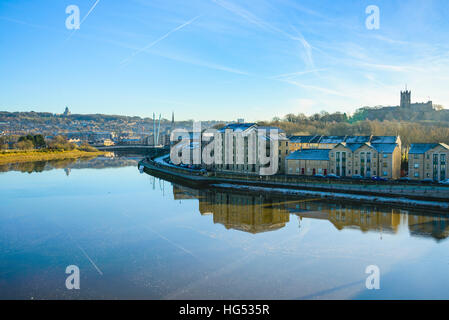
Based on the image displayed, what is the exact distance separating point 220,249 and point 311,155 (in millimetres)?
15441

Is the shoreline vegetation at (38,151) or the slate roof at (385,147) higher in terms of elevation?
the slate roof at (385,147)

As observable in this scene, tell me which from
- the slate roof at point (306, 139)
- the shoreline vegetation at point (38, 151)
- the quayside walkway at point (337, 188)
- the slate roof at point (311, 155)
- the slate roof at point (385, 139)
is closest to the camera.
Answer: the quayside walkway at point (337, 188)

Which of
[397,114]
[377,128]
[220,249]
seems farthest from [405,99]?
[220,249]

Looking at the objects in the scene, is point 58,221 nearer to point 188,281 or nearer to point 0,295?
point 0,295

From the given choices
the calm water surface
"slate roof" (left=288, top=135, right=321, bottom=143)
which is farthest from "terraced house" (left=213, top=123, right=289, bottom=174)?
the calm water surface

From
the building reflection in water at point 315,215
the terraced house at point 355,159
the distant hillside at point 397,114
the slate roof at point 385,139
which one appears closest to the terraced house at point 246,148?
the terraced house at point 355,159

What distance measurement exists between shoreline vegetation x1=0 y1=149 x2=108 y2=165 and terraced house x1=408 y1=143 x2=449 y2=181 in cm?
4785

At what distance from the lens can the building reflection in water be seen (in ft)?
46.3

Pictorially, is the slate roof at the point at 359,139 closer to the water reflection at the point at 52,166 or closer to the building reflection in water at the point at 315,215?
the building reflection in water at the point at 315,215

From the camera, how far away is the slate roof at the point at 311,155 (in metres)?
25.0

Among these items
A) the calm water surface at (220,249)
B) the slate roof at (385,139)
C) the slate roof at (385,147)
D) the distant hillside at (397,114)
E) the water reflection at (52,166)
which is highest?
the distant hillside at (397,114)

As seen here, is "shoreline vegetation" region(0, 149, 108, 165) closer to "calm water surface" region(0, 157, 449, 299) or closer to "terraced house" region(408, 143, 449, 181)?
"calm water surface" region(0, 157, 449, 299)

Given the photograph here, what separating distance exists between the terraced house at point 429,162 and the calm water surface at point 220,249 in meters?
5.71

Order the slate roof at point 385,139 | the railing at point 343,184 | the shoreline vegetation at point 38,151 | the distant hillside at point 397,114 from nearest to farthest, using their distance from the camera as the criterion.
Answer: the railing at point 343,184 → the slate roof at point 385,139 → the shoreline vegetation at point 38,151 → the distant hillside at point 397,114
